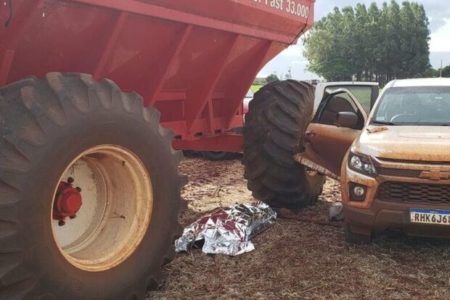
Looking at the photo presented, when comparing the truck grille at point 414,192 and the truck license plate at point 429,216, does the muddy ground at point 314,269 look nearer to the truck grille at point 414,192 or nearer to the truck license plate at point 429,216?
the truck license plate at point 429,216

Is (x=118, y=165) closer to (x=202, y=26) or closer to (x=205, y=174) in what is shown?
(x=202, y=26)

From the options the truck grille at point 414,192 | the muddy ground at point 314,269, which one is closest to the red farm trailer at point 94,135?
the muddy ground at point 314,269

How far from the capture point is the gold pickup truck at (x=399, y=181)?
491cm

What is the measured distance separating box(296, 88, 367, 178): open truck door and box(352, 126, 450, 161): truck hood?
832mm

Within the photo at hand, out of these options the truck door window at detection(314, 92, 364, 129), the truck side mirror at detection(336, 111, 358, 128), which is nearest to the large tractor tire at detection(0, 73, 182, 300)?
the truck side mirror at detection(336, 111, 358, 128)

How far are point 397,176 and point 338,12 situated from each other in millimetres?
107990

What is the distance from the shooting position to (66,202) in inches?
146

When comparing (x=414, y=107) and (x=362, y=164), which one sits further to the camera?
(x=414, y=107)

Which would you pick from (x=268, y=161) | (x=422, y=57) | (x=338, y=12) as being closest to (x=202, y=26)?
(x=268, y=161)

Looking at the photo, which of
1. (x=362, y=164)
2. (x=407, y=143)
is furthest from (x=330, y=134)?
(x=407, y=143)

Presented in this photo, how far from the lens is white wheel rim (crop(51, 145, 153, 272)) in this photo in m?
3.92

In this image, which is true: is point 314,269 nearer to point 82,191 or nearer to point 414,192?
point 414,192

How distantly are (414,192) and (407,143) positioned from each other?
446mm

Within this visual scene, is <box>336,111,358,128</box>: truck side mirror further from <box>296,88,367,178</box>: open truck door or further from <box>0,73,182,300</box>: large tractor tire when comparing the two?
<box>0,73,182,300</box>: large tractor tire
